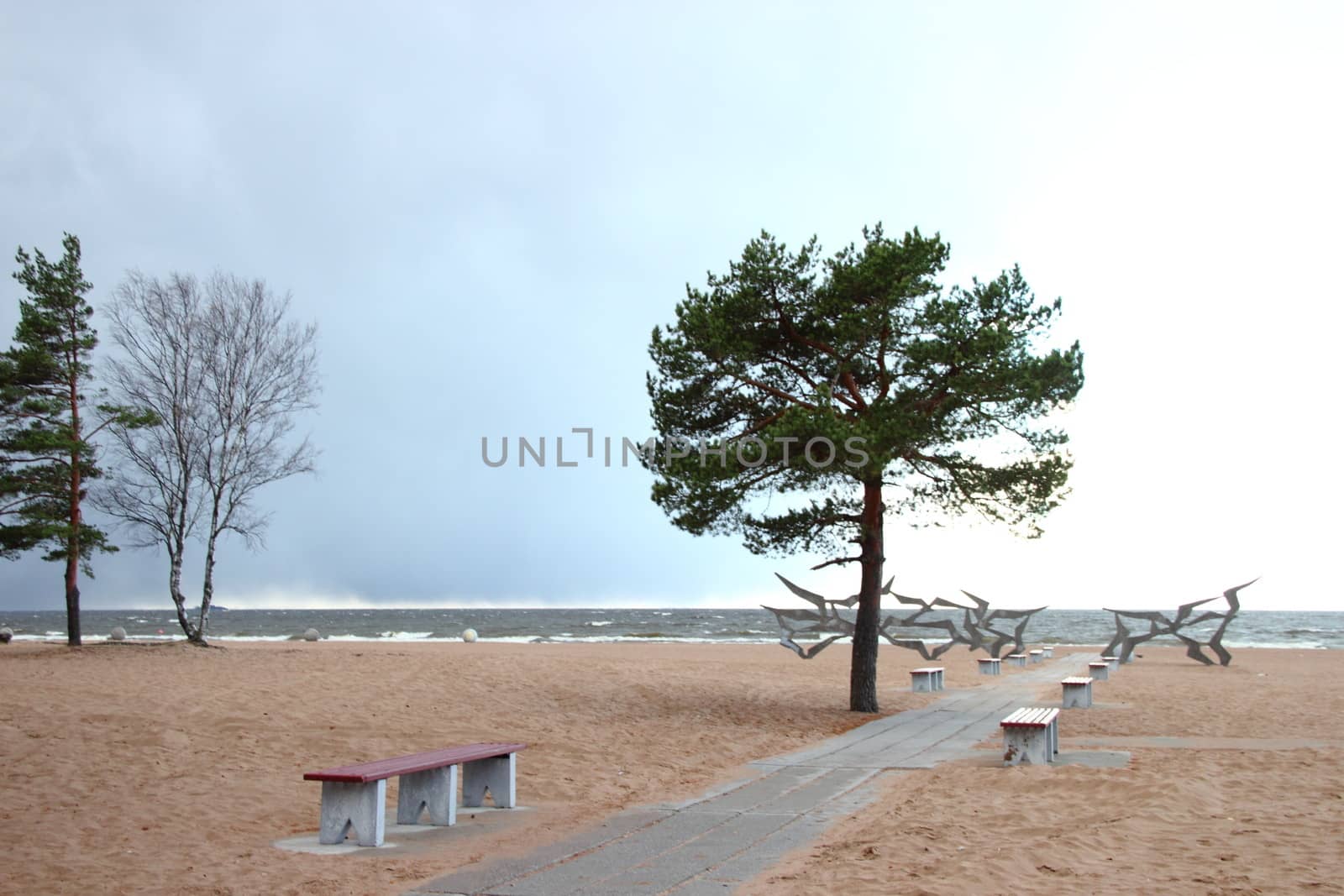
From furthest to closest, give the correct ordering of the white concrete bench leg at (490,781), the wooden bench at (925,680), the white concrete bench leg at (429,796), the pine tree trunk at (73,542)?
the pine tree trunk at (73,542)
the wooden bench at (925,680)
the white concrete bench leg at (490,781)
the white concrete bench leg at (429,796)

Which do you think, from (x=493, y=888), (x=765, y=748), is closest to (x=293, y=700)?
(x=765, y=748)

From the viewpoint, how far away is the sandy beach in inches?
223

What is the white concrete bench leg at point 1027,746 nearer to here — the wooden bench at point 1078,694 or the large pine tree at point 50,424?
the wooden bench at point 1078,694

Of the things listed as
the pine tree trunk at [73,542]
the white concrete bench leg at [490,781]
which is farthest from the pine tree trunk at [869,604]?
the pine tree trunk at [73,542]

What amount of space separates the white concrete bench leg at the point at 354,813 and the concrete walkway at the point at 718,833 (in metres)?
0.99

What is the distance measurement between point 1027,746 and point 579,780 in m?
4.33

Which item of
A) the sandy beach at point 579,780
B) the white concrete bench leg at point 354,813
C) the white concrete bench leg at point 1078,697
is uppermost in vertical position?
the white concrete bench leg at point 354,813

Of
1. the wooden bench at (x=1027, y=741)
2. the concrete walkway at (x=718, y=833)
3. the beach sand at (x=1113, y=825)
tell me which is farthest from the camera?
the wooden bench at (x=1027, y=741)

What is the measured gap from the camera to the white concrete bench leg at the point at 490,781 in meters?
7.88

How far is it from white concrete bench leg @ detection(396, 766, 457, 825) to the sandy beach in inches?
7.4

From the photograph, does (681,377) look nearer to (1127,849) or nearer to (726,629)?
(1127,849)

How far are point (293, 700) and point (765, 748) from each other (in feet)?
19.6

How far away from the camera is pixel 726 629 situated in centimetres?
6756

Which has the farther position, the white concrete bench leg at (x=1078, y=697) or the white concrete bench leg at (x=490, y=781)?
the white concrete bench leg at (x=1078, y=697)
